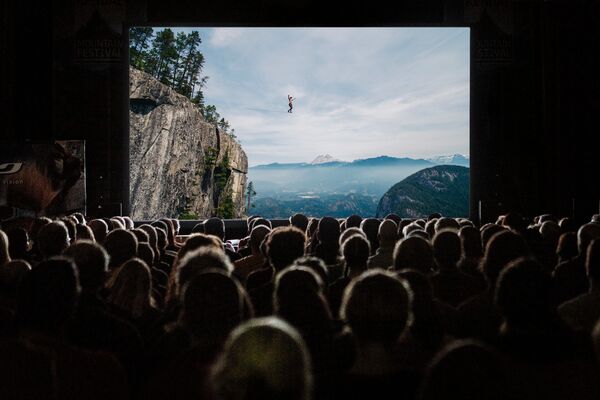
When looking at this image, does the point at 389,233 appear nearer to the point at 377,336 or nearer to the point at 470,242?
the point at 470,242

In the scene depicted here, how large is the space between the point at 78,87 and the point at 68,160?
1940 millimetres

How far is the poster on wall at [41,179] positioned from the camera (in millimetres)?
8570

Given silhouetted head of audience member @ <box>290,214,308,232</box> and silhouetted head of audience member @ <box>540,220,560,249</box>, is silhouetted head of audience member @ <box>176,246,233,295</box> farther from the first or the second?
silhouetted head of audience member @ <box>540,220,560,249</box>

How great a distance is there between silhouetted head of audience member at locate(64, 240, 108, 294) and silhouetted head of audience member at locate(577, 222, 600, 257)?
2.75m

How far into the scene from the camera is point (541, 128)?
10555 millimetres

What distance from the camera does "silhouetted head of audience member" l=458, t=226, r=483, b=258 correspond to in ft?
10.9

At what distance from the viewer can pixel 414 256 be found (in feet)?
7.79

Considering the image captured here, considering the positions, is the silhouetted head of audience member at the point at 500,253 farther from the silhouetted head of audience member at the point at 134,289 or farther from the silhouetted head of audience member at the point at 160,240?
the silhouetted head of audience member at the point at 160,240

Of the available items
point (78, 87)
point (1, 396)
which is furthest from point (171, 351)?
point (78, 87)

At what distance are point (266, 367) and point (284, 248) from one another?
1.81 metres

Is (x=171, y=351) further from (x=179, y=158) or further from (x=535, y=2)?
(x=179, y=158)

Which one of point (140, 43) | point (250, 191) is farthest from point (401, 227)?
point (250, 191)

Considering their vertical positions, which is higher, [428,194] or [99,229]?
[428,194]

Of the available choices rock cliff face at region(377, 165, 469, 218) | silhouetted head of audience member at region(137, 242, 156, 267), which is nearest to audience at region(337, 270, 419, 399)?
silhouetted head of audience member at region(137, 242, 156, 267)
